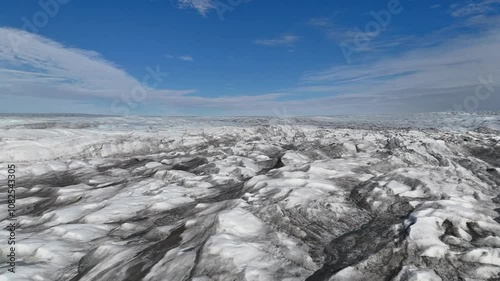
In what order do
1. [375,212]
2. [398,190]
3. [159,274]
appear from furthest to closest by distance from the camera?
1. [398,190]
2. [375,212]
3. [159,274]

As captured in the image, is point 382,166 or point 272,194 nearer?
point 272,194

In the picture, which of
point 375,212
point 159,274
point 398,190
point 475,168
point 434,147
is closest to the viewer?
point 159,274

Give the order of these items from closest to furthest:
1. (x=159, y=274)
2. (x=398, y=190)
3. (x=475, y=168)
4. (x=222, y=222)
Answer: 1. (x=159, y=274)
2. (x=222, y=222)
3. (x=398, y=190)
4. (x=475, y=168)

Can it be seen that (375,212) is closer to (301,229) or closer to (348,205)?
(348,205)

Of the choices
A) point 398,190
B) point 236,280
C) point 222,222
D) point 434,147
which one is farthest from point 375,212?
point 434,147

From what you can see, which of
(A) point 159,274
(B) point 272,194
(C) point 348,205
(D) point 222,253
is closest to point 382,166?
(C) point 348,205

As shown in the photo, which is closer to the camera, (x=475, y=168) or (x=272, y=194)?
(x=272, y=194)

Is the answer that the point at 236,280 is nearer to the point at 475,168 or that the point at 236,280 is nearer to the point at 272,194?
the point at 272,194

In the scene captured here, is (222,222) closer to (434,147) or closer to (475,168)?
(475,168)

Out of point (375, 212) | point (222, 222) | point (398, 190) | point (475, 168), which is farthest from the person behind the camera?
point (475, 168)
